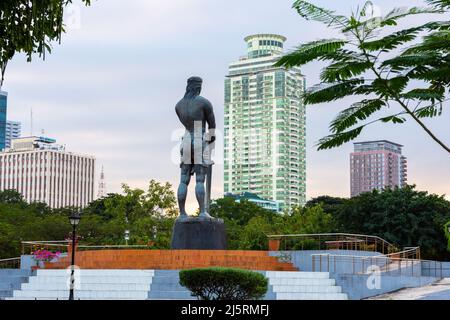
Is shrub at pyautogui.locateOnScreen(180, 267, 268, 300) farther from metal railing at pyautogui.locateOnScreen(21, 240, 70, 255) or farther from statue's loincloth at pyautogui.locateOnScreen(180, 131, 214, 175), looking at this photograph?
metal railing at pyautogui.locateOnScreen(21, 240, 70, 255)

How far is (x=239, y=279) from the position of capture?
16859 mm

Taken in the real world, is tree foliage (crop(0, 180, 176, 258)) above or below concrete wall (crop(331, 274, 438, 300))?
above

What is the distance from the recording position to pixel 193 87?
2134cm

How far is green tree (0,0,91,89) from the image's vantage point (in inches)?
281

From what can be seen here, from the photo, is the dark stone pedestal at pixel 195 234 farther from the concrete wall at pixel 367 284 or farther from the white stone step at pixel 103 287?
the concrete wall at pixel 367 284

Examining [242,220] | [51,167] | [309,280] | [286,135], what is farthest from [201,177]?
[51,167]

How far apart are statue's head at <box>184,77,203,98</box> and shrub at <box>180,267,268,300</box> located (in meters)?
5.91

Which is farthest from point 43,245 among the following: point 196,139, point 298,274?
point 298,274

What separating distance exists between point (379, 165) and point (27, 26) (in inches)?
4989

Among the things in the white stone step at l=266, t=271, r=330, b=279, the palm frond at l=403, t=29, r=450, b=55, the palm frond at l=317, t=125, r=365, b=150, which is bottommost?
the white stone step at l=266, t=271, r=330, b=279

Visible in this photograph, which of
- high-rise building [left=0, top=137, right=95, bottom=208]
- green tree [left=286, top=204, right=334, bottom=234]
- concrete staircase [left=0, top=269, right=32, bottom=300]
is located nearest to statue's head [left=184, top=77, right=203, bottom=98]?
concrete staircase [left=0, top=269, right=32, bottom=300]

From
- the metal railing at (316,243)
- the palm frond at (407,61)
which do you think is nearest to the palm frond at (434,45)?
the palm frond at (407,61)

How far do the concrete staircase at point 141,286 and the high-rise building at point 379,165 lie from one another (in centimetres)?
10969

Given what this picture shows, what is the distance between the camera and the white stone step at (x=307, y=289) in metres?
19.9
